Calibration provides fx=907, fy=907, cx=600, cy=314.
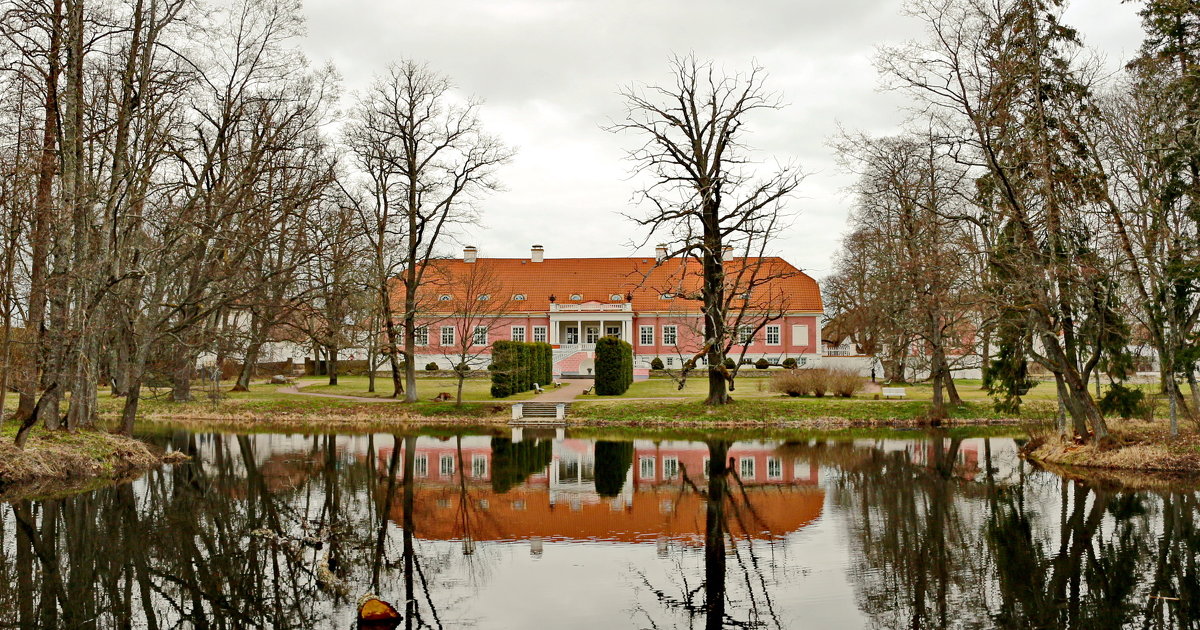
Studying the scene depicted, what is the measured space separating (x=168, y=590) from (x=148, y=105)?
36.6 feet

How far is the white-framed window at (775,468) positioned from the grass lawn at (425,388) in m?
13.7

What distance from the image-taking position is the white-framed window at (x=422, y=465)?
14.9m

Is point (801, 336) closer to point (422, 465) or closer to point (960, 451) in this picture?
point (960, 451)

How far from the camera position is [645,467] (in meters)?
15.7

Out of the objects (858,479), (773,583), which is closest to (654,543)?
(773,583)

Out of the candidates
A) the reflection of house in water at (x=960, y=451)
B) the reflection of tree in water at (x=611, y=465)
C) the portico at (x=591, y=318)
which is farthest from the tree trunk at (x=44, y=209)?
the portico at (x=591, y=318)

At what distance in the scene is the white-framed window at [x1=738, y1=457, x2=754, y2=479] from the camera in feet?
47.8

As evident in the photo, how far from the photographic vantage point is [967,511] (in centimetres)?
1098

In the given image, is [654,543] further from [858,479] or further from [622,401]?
[622,401]

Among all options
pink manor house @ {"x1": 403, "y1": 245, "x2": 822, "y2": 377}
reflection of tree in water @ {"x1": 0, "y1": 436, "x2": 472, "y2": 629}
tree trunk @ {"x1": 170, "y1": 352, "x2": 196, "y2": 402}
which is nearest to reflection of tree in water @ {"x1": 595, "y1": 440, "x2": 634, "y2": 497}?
reflection of tree in water @ {"x1": 0, "y1": 436, "x2": 472, "y2": 629}

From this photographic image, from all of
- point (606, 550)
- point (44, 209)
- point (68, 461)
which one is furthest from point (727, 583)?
point (44, 209)

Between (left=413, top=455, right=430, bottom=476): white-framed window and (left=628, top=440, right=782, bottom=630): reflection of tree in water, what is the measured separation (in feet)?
17.2

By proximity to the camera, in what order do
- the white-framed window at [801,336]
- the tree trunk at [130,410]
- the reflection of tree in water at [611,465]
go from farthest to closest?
the white-framed window at [801,336], the tree trunk at [130,410], the reflection of tree in water at [611,465]

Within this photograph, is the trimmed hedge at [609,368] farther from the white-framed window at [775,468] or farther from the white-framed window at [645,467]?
the white-framed window at [775,468]
